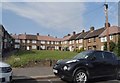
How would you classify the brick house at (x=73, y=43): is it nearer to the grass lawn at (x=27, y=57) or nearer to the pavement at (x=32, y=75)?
the grass lawn at (x=27, y=57)

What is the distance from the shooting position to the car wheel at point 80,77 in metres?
9.47

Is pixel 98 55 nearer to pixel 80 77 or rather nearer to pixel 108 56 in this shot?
pixel 108 56

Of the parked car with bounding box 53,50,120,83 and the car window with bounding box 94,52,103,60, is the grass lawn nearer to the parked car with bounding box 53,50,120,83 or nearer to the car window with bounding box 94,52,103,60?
the parked car with bounding box 53,50,120,83

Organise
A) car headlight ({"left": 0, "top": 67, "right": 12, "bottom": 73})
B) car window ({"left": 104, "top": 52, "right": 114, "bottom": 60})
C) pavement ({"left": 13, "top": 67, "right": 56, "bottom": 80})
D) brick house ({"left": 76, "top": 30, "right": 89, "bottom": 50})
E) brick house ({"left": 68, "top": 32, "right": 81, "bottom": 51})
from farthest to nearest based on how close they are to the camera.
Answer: brick house ({"left": 68, "top": 32, "right": 81, "bottom": 51}) → brick house ({"left": 76, "top": 30, "right": 89, "bottom": 50}) → pavement ({"left": 13, "top": 67, "right": 56, "bottom": 80}) → car window ({"left": 104, "top": 52, "right": 114, "bottom": 60}) → car headlight ({"left": 0, "top": 67, "right": 12, "bottom": 73})

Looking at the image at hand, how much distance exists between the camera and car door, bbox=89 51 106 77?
980 cm

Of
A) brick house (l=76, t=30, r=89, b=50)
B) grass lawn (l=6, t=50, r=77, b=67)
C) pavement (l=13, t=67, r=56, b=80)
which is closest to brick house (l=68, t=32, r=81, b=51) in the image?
brick house (l=76, t=30, r=89, b=50)

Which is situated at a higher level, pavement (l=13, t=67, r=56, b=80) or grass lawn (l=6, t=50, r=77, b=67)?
grass lawn (l=6, t=50, r=77, b=67)

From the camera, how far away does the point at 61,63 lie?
32.0 feet

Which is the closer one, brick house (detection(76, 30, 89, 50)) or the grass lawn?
the grass lawn

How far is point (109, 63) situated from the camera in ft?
34.0

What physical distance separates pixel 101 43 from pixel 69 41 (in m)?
29.6

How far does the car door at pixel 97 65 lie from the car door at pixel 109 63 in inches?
9.6

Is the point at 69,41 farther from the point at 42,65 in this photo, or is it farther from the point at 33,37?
the point at 42,65

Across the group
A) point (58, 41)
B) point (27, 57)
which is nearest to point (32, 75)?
point (27, 57)
